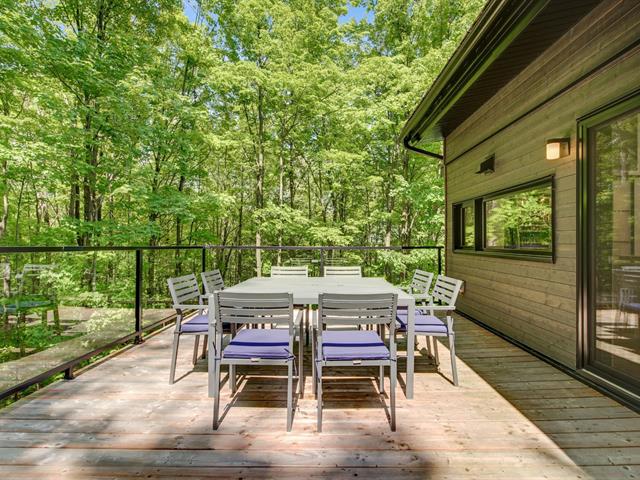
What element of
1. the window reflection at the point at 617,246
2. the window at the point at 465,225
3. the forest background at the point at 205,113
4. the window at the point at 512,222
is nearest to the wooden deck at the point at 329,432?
the window reflection at the point at 617,246

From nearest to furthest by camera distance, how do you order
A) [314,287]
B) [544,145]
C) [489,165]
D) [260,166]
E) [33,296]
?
1. [314,287]
2. [544,145]
3. [489,165]
4. [33,296]
5. [260,166]

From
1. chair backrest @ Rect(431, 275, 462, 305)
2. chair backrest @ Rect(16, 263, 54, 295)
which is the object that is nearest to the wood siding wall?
chair backrest @ Rect(431, 275, 462, 305)

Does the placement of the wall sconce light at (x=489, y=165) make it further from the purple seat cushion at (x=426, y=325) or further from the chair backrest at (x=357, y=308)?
the chair backrest at (x=357, y=308)

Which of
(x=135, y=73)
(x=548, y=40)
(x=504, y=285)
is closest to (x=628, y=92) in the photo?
(x=548, y=40)

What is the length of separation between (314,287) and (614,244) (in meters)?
2.34

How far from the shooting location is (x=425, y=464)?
1.74 meters

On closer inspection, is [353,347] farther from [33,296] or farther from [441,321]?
[33,296]

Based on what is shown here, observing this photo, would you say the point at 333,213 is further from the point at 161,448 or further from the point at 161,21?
the point at 161,448

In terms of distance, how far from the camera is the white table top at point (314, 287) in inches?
104

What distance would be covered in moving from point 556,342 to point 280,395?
255 centimetres

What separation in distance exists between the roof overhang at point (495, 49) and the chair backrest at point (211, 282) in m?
3.35

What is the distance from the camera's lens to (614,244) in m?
2.43

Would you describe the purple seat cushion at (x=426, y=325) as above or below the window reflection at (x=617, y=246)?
below

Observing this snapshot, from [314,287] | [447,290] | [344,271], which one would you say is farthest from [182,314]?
[447,290]
